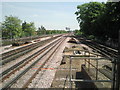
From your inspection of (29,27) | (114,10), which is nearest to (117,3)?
(114,10)

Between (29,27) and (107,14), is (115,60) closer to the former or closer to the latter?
(107,14)

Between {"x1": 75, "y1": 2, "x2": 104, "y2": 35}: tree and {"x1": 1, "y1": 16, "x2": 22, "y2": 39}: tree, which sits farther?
{"x1": 1, "y1": 16, "x2": 22, "y2": 39}: tree

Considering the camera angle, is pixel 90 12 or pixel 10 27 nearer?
pixel 90 12

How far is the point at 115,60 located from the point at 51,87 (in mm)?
3264

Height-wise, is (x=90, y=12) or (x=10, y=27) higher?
(x=90, y=12)

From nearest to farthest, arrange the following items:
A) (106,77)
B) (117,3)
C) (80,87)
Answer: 1. (106,77)
2. (80,87)
3. (117,3)

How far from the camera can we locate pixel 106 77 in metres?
5.16

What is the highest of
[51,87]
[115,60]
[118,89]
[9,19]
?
[9,19]

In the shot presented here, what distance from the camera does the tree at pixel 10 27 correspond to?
142 ft

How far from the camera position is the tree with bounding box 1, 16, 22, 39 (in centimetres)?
4328

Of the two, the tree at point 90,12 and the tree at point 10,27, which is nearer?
the tree at point 90,12

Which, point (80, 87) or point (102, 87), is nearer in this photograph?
point (102, 87)

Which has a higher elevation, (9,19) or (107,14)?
(9,19)

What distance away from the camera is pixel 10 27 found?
44.4m
